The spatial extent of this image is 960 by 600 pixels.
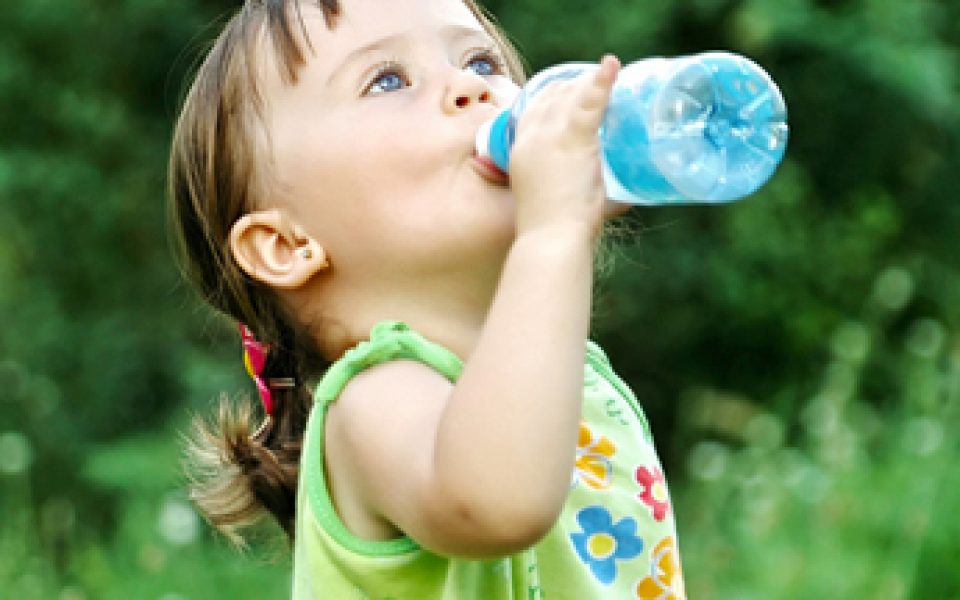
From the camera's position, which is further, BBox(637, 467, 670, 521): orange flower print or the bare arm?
BBox(637, 467, 670, 521): orange flower print

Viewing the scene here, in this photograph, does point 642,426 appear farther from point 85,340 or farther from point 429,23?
point 85,340

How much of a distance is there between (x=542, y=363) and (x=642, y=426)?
635mm

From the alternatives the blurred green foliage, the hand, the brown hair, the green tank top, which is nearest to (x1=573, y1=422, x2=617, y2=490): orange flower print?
Result: the green tank top

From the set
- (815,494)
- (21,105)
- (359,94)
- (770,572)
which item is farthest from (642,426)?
(21,105)

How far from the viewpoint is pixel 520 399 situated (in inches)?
61.7

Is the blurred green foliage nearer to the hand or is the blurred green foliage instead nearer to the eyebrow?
the eyebrow

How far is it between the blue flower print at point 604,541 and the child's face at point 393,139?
1.14 ft

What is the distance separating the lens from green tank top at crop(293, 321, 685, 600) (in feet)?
5.85

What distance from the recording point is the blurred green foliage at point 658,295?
416 cm

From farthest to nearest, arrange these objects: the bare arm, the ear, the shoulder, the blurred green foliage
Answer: the blurred green foliage → the ear → the shoulder → the bare arm

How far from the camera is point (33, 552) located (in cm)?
428

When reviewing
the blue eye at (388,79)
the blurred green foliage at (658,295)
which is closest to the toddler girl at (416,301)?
the blue eye at (388,79)

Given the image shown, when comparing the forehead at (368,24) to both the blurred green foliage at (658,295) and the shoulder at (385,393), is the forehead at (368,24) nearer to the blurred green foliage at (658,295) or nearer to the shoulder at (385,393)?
the shoulder at (385,393)

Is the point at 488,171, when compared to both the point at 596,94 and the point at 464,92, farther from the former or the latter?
the point at 596,94
